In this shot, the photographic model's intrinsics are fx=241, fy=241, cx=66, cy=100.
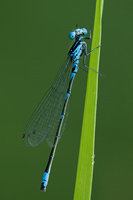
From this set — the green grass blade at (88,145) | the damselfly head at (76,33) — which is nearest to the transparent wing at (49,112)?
the damselfly head at (76,33)

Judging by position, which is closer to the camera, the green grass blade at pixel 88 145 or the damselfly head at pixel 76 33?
the green grass blade at pixel 88 145

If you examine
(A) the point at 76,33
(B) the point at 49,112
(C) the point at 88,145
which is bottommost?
(C) the point at 88,145

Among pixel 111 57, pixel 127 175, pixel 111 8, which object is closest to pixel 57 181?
pixel 127 175

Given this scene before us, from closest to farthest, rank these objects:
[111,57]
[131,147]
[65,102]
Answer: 1. [65,102]
2. [131,147]
3. [111,57]

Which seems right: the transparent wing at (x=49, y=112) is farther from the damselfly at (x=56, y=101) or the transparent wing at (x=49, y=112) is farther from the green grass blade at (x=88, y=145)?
the green grass blade at (x=88, y=145)

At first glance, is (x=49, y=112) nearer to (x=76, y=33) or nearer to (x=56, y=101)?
(x=56, y=101)

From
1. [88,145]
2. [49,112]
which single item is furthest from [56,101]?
[88,145]

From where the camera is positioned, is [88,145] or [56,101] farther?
[56,101]

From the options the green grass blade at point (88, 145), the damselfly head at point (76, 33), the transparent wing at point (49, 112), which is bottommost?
the green grass blade at point (88, 145)

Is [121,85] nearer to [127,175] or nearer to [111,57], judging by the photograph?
[111,57]
